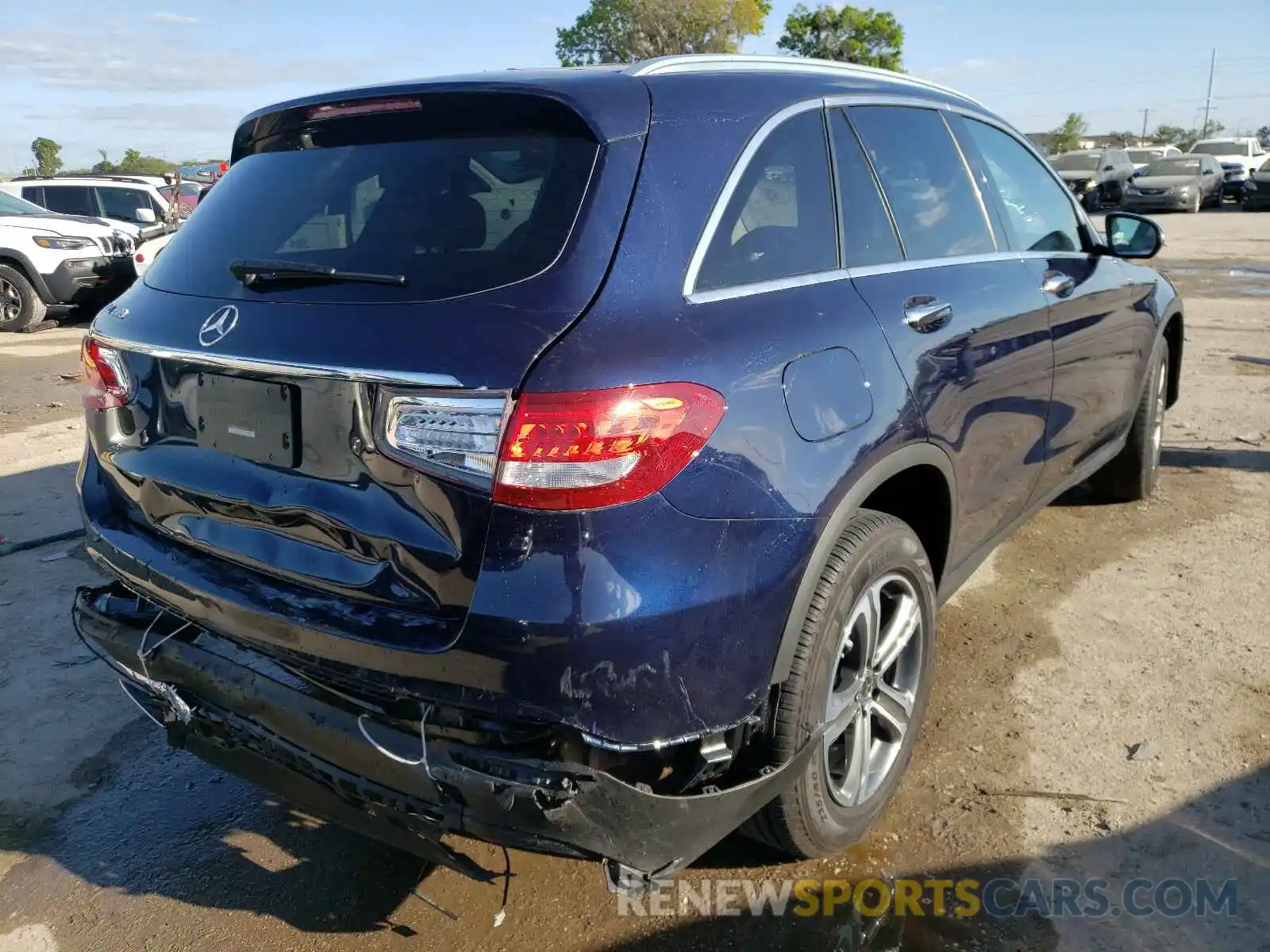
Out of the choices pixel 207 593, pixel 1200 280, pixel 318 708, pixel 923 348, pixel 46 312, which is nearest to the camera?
pixel 318 708

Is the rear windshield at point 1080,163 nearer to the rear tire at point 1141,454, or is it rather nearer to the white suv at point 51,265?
the white suv at point 51,265

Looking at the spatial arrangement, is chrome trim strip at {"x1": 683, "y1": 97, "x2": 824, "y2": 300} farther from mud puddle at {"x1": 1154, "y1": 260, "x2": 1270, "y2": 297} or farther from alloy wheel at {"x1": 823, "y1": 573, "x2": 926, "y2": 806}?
mud puddle at {"x1": 1154, "y1": 260, "x2": 1270, "y2": 297}

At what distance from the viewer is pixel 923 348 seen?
8.75ft

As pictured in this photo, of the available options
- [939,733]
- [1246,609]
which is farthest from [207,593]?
[1246,609]

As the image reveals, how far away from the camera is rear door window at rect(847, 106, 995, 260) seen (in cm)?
289

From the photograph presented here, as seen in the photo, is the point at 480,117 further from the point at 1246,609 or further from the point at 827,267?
the point at 1246,609

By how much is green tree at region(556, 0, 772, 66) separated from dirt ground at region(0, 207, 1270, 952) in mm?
48039

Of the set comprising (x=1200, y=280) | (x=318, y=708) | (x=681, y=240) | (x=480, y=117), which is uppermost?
(x=480, y=117)

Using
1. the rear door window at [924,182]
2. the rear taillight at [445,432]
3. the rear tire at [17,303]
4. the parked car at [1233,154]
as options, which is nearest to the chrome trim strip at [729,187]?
the rear door window at [924,182]

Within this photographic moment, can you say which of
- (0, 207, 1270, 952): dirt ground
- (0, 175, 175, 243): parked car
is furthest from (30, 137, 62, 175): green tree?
(0, 207, 1270, 952): dirt ground

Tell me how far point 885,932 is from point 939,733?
36.3 inches

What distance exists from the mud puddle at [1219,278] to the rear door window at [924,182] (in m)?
10.2

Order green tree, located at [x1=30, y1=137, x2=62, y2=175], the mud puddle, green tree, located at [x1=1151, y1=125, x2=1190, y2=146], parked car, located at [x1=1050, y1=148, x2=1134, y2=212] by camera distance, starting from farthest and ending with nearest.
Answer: green tree, located at [x1=1151, y1=125, x2=1190, y2=146], green tree, located at [x1=30, y1=137, x2=62, y2=175], parked car, located at [x1=1050, y1=148, x2=1134, y2=212], the mud puddle

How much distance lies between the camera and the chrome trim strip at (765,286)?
2.11 m
